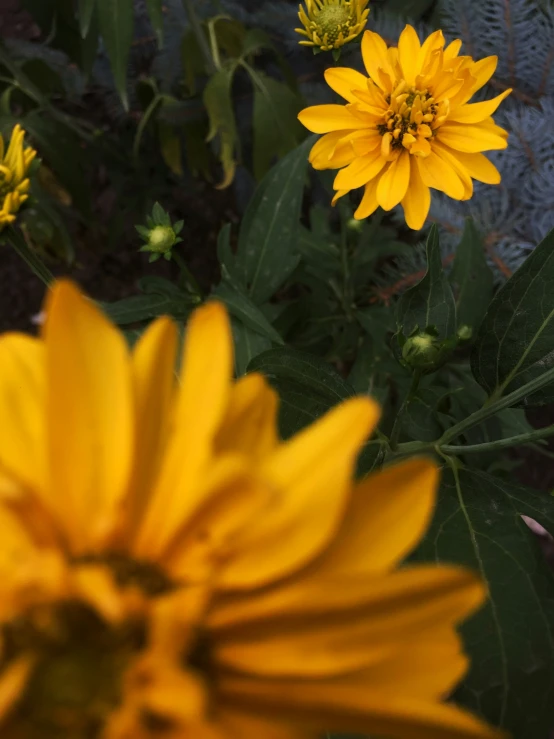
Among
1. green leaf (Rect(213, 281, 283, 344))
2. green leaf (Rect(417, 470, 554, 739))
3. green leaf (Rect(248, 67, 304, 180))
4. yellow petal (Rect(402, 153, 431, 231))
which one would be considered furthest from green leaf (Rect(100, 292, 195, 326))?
green leaf (Rect(248, 67, 304, 180))

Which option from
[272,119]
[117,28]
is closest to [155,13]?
[117,28]

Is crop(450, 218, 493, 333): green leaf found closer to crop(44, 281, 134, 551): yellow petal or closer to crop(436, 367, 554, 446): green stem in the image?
crop(436, 367, 554, 446): green stem

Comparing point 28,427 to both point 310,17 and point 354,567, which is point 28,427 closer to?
point 354,567

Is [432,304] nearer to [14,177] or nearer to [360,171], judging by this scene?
[360,171]

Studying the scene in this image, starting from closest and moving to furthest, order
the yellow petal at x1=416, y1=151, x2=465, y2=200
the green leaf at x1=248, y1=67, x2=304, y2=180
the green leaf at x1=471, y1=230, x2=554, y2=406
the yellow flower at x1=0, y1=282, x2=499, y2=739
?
the yellow flower at x1=0, y1=282, x2=499, y2=739
the green leaf at x1=471, y1=230, x2=554, y2=406
the yellow petal at x1=416, y1=151, x2=465, y2=200
the green leaf at x1=248, y1=67, x2=304, y2=180

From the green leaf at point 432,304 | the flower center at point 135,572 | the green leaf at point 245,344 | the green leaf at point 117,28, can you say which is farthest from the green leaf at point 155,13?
the flower center at point 135,572

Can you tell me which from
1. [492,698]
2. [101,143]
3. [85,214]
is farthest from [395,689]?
[101,143]
